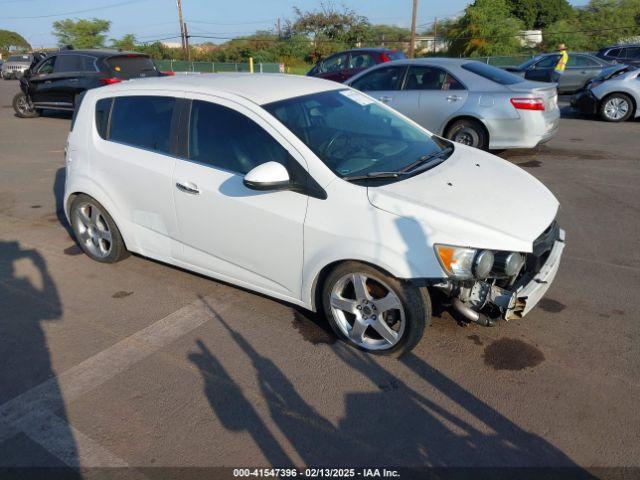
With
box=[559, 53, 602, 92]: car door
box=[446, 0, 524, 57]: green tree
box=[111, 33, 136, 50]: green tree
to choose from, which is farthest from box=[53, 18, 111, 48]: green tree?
box=[559, 53, 602, 92]: car door

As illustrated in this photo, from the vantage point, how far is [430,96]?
8445 millimetres

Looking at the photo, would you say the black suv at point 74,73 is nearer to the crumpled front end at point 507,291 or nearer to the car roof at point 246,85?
the car roof at point 246,85

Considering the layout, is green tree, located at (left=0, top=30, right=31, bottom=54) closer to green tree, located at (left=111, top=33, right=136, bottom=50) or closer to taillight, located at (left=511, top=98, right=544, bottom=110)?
green tree, located at (left=111, top=33, right=136, bottom=50)

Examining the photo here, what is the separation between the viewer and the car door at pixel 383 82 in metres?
8.84

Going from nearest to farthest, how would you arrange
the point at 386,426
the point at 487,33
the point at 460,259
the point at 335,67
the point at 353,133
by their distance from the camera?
the point at 386,426 → the point at 460,259 → the point at 353,133 → the point at 335,67 → the point at 487,33

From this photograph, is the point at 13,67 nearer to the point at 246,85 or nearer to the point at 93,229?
the point at 93,229

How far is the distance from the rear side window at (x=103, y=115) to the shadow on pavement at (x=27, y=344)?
1.43 metres

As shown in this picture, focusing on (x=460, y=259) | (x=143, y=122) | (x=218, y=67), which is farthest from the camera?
(x=218, y=67)

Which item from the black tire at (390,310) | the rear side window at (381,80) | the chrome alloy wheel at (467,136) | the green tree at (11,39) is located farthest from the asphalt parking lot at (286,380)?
the green tree at (11,39)

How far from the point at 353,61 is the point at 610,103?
6633 millimetres

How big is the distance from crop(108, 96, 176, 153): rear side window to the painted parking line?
1378 millimetres

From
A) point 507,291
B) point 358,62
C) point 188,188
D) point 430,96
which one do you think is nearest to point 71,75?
point 358,62

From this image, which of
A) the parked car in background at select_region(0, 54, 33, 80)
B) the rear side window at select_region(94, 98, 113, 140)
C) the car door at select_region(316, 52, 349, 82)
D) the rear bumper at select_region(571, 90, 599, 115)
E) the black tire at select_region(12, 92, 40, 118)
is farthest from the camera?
the parked car in background at select_region(0, 54, 33, 80)

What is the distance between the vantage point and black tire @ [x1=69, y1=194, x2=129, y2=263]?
482cm
